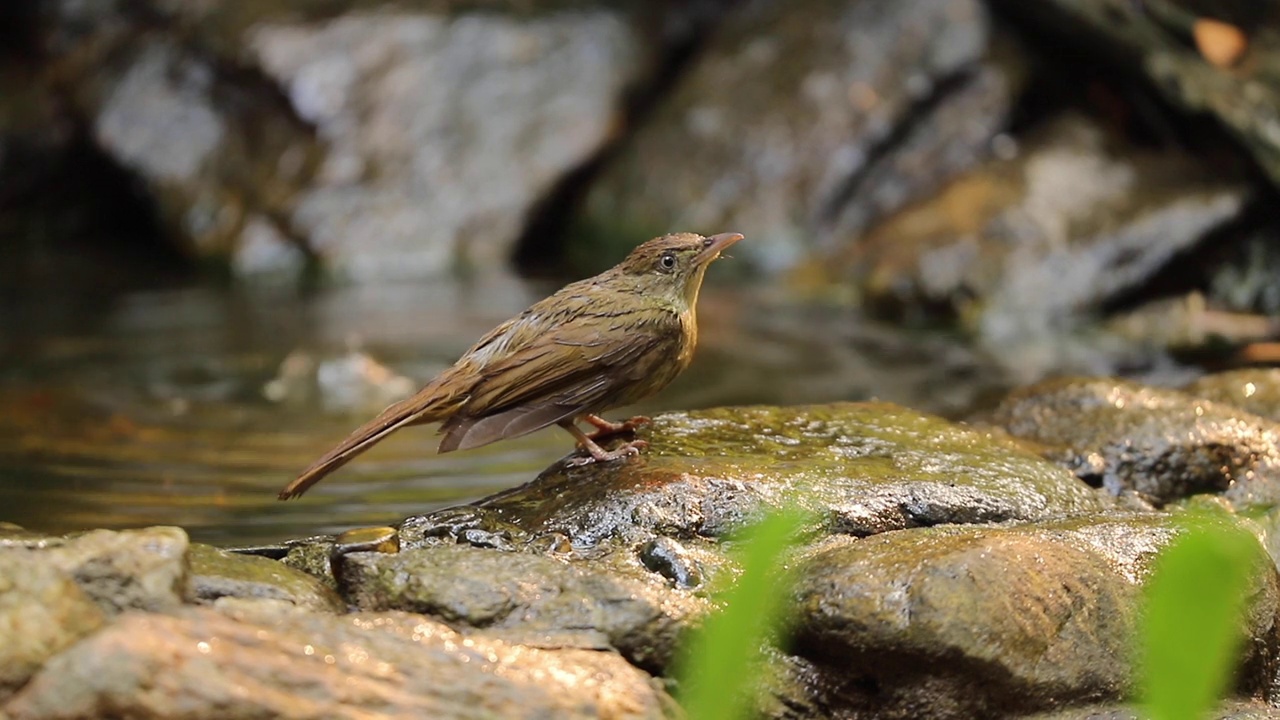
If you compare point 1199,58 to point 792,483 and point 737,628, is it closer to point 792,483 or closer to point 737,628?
point 792,483

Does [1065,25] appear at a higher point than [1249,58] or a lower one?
higher

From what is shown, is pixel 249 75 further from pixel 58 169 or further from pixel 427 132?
pixel 58 169

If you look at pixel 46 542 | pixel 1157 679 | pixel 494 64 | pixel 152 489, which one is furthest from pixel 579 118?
pixel 1157 679

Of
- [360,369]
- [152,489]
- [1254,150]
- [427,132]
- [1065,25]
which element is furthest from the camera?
[427,132]

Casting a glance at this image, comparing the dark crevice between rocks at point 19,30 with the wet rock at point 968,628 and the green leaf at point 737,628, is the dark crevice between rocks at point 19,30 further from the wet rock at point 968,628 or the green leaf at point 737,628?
the green leaf at point 737,628

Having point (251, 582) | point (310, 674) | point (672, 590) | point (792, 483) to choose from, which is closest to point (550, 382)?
point (792, 483)

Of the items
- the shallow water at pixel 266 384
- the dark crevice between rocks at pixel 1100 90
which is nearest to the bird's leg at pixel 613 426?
the shallow water at pixel 266 384
